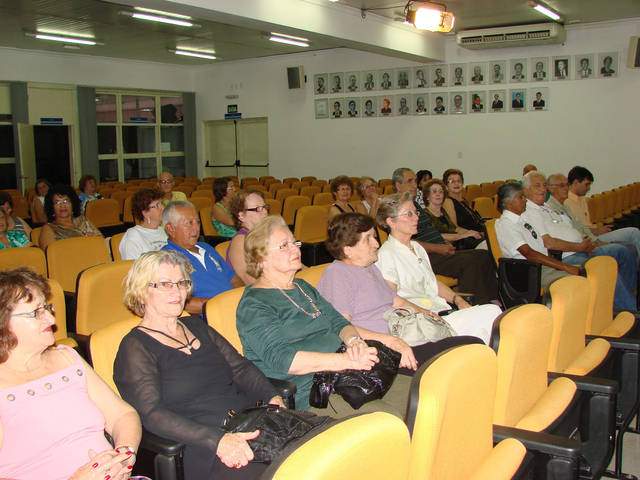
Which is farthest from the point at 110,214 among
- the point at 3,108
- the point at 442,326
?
the point at 3,108

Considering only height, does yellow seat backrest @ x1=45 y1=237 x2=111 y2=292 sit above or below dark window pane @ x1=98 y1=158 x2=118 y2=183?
below

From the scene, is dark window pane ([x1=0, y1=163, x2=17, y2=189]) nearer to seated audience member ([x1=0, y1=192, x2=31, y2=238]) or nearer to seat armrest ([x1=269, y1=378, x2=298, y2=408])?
seated audience member ([x1=0, y1=192, x2=31, y2=238])

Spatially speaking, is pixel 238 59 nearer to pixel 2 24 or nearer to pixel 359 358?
pixel 2 24

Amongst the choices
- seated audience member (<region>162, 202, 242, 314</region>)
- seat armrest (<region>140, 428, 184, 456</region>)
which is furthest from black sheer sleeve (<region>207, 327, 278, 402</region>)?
seated audience member (<region>162, 202, 242, 314</region>)

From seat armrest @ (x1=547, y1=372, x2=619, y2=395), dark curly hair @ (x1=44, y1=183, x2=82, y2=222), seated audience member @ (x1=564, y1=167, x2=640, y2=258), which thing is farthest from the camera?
seated audience member @ (x1=564, y1=167, x2=640, y2=258)

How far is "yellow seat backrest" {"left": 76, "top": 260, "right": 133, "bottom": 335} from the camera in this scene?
2969 millimetres

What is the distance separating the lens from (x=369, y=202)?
271 inches

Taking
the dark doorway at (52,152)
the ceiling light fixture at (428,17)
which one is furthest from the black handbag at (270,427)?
the dark doorway at (52,152)

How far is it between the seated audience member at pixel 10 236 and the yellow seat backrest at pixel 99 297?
2.12 meters

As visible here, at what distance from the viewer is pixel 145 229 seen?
415 centimetres

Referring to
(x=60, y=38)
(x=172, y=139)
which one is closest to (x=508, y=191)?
(x=60, y=38)

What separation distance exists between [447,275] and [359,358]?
2.85 m

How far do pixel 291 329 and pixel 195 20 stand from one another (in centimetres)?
881

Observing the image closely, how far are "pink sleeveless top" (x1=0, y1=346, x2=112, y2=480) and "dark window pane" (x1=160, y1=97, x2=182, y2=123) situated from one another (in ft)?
51.9
